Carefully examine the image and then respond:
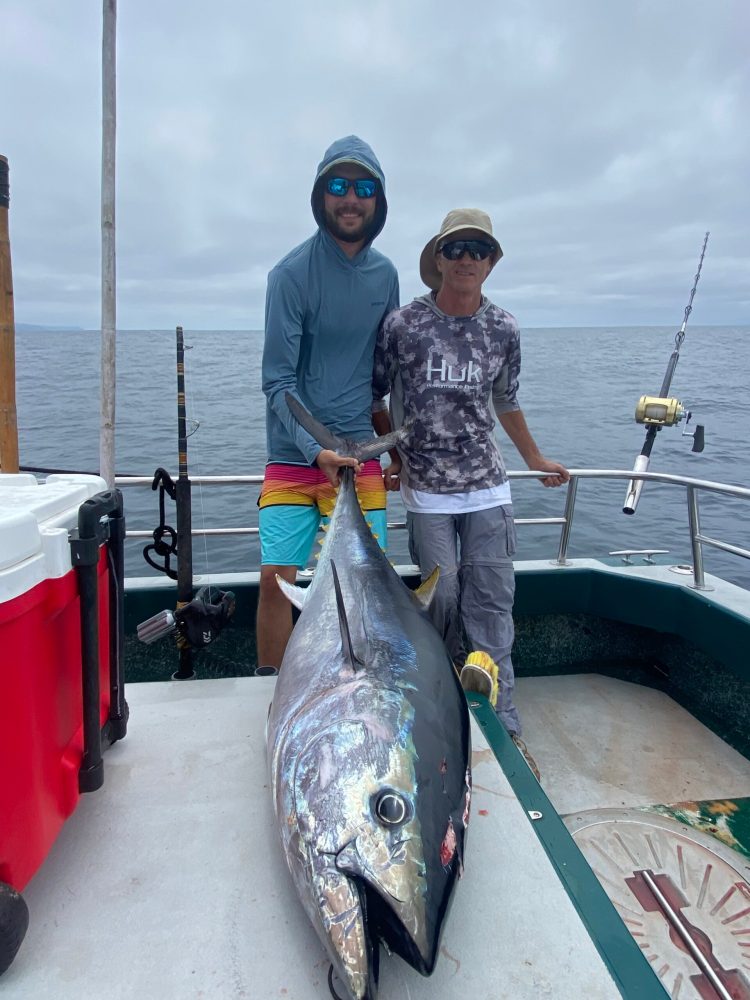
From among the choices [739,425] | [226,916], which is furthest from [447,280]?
[739,425]

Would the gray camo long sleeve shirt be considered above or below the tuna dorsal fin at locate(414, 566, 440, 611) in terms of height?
above

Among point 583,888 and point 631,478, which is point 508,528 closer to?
point 631,478

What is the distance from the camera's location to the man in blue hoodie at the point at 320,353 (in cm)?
261

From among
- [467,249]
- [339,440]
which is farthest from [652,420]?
[339,440]

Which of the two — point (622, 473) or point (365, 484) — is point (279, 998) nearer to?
point (365, 484)

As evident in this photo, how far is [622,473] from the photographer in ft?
11.2

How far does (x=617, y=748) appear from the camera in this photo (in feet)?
9.57

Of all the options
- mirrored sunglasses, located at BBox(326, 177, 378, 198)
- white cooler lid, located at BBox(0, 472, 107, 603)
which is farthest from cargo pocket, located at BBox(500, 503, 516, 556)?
white cooler lid, located at BBox(0, 472, 107, 603)

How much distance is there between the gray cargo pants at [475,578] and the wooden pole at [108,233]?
4.46ft

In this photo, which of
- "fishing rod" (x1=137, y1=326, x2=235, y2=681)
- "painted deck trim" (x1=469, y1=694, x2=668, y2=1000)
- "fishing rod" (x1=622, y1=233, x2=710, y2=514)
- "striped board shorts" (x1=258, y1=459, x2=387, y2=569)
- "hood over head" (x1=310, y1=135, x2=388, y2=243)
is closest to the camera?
"painted deck trim" (x1=469, y1=694, x2=668, y2=1000)

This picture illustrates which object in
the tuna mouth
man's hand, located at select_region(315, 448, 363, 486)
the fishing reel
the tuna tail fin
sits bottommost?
the tuna mouth

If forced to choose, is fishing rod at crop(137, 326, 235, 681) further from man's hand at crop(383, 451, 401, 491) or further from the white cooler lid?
man's hand at crop(383, 451, 401, 491)

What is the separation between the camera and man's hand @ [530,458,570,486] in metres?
3.15

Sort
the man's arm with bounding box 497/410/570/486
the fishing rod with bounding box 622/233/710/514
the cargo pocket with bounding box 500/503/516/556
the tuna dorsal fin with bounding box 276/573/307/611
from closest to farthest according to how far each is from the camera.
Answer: the tuna dorsal fin with bounding box 276/573/307/611 → the cargo pocket with bounding box 500/503/516/556 → the man's arm with bounding box 497/410/570/486 → the fishing rod with bounding box 622/233/710/514
